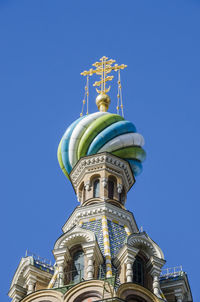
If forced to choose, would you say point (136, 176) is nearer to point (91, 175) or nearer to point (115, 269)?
point (91, 175)

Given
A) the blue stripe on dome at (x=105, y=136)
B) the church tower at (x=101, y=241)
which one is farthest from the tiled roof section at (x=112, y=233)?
the blue stripe on dome at (x=105, y=136)

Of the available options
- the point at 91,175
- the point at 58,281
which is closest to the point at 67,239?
the point at 58,281

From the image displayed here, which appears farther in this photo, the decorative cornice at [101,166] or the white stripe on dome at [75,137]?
the white stripe on dome at [75,137]

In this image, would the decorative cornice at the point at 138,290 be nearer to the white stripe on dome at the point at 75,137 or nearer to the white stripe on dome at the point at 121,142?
the white stripe on dome at the point at 121,142

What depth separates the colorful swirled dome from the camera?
44219mm

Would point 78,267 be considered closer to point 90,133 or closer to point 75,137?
point 90,133

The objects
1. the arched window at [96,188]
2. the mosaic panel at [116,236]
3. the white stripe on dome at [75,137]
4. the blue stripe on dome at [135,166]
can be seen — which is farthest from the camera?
the blue stripe on dome at [135,166]

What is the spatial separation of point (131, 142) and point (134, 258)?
778cm

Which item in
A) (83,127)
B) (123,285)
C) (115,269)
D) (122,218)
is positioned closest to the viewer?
(123,285)

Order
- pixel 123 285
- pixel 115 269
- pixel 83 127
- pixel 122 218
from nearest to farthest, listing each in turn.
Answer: pixel 123 285, pixel 115 269, pixel 122 218, pixel 83 127

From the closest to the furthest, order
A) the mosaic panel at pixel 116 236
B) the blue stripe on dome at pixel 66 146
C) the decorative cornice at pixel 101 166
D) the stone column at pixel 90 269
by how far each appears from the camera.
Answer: the stone column at pixel 90 269 < the mosaic panel at pixel 116 236 < the decorative cornice at pixel 101 166 < the blue stripe on dome at pixel 66 146

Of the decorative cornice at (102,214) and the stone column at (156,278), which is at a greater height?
the decorative cornice at (102,214)

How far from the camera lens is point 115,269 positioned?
37.9 m

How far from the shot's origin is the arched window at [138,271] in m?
37.9
